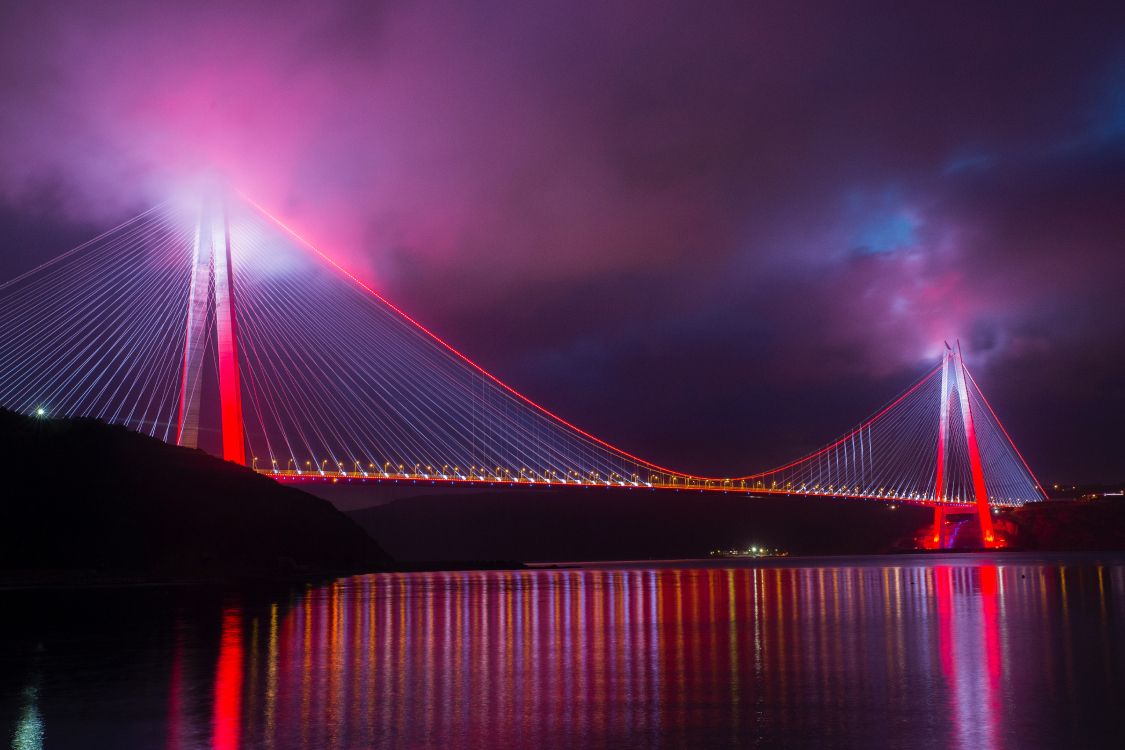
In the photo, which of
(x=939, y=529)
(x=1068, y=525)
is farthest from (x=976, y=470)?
(x=1068, y=525)

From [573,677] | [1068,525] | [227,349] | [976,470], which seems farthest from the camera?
[1068,525]

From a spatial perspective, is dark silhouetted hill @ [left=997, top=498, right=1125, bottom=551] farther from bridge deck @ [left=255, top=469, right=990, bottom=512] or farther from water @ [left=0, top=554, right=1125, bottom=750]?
water @ [left=0, top=554, right=1125, bottom=750]

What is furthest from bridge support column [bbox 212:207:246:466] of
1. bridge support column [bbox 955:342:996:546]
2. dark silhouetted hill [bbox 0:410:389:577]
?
bridge support column [bbox 955:342:996:546]

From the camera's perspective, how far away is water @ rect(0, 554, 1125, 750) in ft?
26.7

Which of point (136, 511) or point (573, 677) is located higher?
point (136, 511)

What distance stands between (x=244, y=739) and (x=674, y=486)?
59655 mm

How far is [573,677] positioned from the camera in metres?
11.5

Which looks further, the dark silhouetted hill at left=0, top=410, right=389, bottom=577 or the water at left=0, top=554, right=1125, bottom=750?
the dark silhouetted hill at left=0, top=410, right=389, bottom=577

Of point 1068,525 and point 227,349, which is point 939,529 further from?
point 227,349

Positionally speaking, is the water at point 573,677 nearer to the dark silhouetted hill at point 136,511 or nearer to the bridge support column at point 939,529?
the dark silhouetted hill at point 136,511

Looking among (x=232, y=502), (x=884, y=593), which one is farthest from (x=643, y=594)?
(x=232, y=502)

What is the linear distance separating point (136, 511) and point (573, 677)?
126ft

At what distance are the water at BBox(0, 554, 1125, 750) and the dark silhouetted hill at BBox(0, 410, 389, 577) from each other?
19.2 metres

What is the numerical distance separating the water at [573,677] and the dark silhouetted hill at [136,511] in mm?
19231
